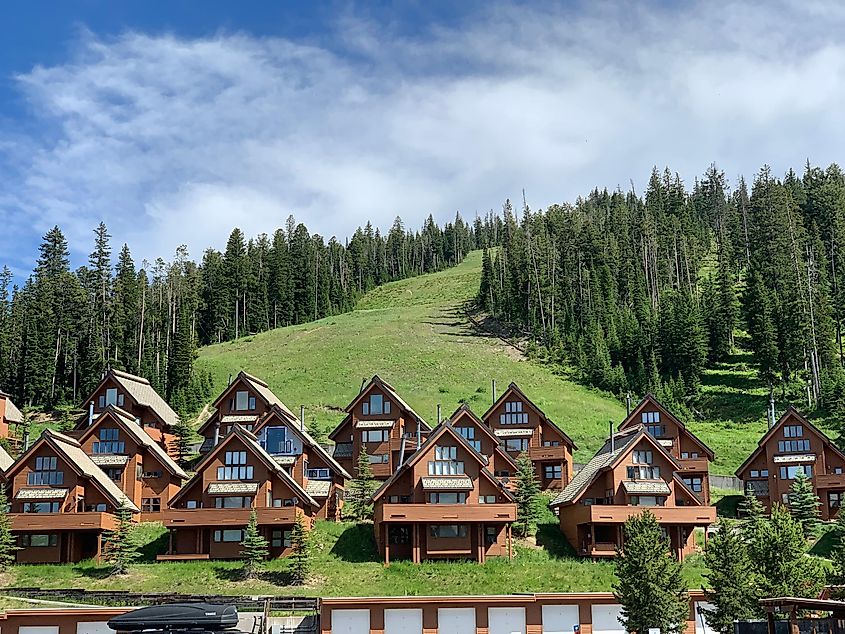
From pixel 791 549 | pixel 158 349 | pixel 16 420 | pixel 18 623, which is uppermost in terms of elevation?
pixel 158 349

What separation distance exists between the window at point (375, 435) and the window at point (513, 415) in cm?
907

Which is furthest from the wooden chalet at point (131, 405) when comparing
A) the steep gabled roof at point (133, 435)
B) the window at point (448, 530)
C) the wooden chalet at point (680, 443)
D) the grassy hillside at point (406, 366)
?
the wooden chalet at point (680, 443)

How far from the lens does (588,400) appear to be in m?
98.0

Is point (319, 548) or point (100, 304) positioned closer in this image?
point (319, 548)

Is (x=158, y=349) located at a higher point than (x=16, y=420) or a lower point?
higher

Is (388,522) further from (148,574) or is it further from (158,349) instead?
(158,349)

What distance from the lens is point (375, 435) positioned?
7169cm

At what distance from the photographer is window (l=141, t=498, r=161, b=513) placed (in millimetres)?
64938

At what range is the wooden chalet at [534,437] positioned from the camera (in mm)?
70500

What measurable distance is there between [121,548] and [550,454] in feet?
105

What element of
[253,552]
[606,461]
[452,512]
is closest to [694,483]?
[606,461]

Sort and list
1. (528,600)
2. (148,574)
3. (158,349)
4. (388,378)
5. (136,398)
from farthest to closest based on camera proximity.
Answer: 1. (158,349)
2. (388,378)
3. (136,398)
4. (148,574)
5. (528,600)

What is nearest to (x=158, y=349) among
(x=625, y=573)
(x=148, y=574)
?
(x=148, y=574)

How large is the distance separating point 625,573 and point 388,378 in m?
66.4
